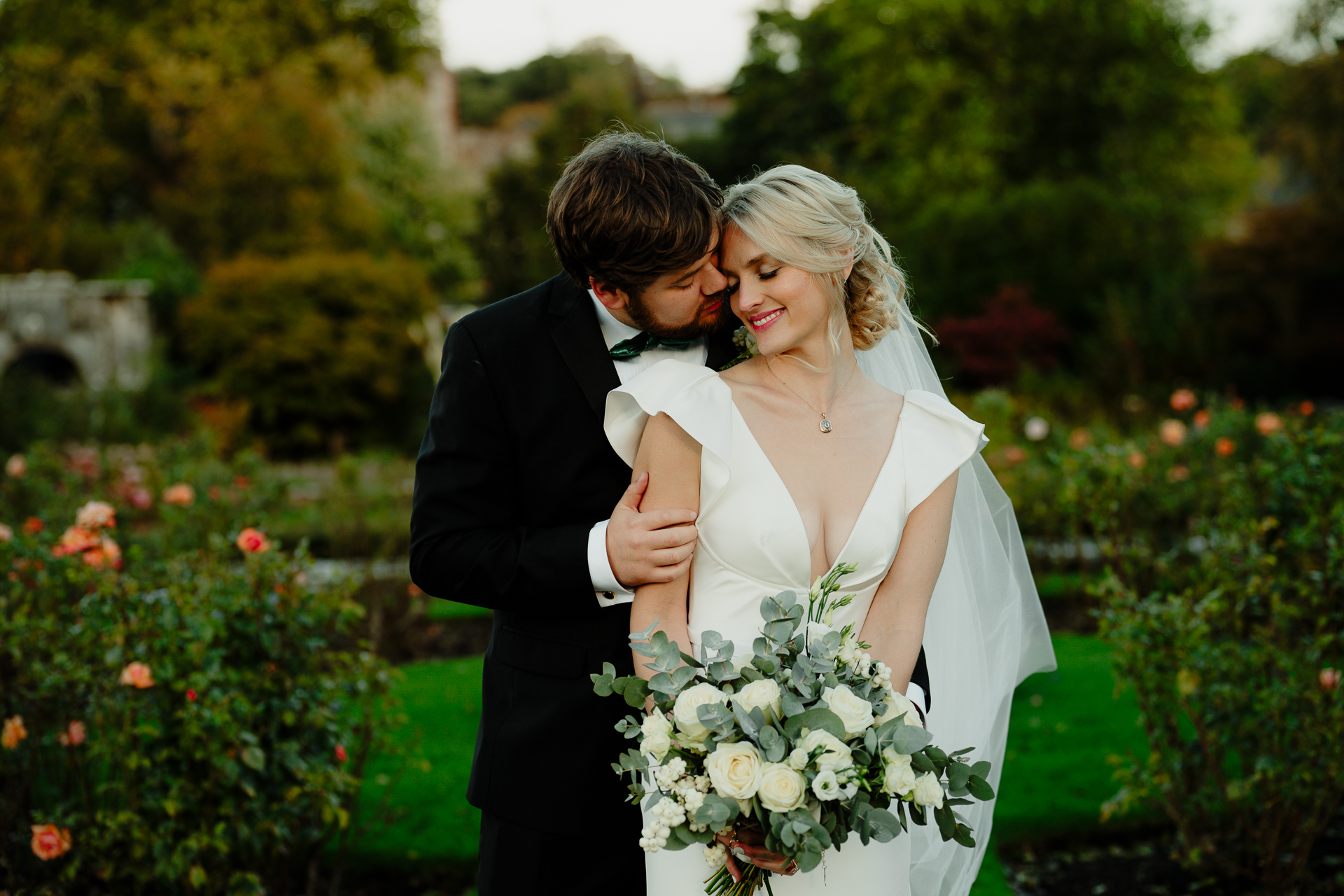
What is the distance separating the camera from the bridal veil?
2.72m

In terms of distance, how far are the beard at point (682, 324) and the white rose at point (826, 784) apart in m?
1.06

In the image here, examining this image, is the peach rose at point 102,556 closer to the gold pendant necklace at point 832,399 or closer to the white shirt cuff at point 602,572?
the white shirt cuff at point 602,572

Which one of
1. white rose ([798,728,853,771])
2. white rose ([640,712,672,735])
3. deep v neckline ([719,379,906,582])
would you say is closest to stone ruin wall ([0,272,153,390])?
deep v neckline ([719,379,906,582])

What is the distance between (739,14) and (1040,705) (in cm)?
2910

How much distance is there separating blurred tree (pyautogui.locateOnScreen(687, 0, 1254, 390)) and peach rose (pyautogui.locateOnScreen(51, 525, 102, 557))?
1481 centimetres

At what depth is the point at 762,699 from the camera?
1754 millimetres

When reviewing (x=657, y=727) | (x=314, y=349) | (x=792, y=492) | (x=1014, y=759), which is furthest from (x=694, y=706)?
(x=314, y=349)

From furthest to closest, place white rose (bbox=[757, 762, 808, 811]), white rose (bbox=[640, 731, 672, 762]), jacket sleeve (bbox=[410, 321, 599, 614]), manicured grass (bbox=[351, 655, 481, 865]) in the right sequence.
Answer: manicured grass (bbox=[351, 655, 481, 865])
jacket sleeve (bbox=[410, 321, 599, 614])
white rose (bbox=[640, 731, 672, 762])
white rose (bbox=[757, 762, 808, 811])

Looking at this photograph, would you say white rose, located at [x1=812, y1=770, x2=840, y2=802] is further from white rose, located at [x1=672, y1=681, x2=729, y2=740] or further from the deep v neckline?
the deep v neckline

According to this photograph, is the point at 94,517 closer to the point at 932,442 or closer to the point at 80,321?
the point at 932,442

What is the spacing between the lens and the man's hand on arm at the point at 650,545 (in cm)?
209

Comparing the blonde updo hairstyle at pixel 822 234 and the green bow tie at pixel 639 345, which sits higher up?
the blonde updo hairstyle at pixel 822 234

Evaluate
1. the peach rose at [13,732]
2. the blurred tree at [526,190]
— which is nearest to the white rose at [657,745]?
the peach rose at [13,732]

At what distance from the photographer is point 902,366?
9.24 ft
